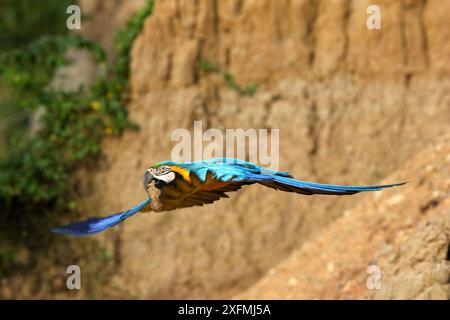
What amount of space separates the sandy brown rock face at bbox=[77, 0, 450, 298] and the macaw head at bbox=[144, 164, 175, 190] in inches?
178

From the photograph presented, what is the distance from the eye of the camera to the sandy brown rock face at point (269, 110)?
867 centimetres

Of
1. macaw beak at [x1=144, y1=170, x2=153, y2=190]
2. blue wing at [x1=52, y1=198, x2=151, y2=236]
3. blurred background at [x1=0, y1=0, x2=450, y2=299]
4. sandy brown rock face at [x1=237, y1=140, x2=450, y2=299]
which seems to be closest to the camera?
macaw beak at [x1=144, y1=170, x2=153, y2=190]

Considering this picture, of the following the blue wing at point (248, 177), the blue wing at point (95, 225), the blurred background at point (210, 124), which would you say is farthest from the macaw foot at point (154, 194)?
the blurred background at point (210, 124)

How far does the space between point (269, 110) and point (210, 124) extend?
673 mm

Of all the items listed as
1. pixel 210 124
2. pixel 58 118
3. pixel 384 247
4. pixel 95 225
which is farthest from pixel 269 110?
pixel 95 225

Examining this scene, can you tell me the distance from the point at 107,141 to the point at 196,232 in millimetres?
1419

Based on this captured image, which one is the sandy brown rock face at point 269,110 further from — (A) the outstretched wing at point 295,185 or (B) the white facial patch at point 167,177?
(B) the white facial patch at point 167,177

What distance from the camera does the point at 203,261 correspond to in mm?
8656

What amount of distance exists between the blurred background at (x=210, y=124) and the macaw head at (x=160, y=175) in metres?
4.48

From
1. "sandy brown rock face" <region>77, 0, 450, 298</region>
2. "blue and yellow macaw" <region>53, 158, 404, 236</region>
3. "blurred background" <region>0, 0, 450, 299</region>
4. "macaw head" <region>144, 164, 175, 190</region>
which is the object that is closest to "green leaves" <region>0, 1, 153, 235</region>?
"blurred background" <region>0, 0, 450, 299</region>

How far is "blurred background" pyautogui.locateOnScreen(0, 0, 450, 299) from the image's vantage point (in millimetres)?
8656

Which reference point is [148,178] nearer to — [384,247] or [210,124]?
[384,247]

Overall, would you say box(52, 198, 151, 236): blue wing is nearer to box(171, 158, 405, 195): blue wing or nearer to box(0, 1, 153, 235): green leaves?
box(171, 158, 405, 195): blue wing

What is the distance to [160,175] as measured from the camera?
4172 millimetres
